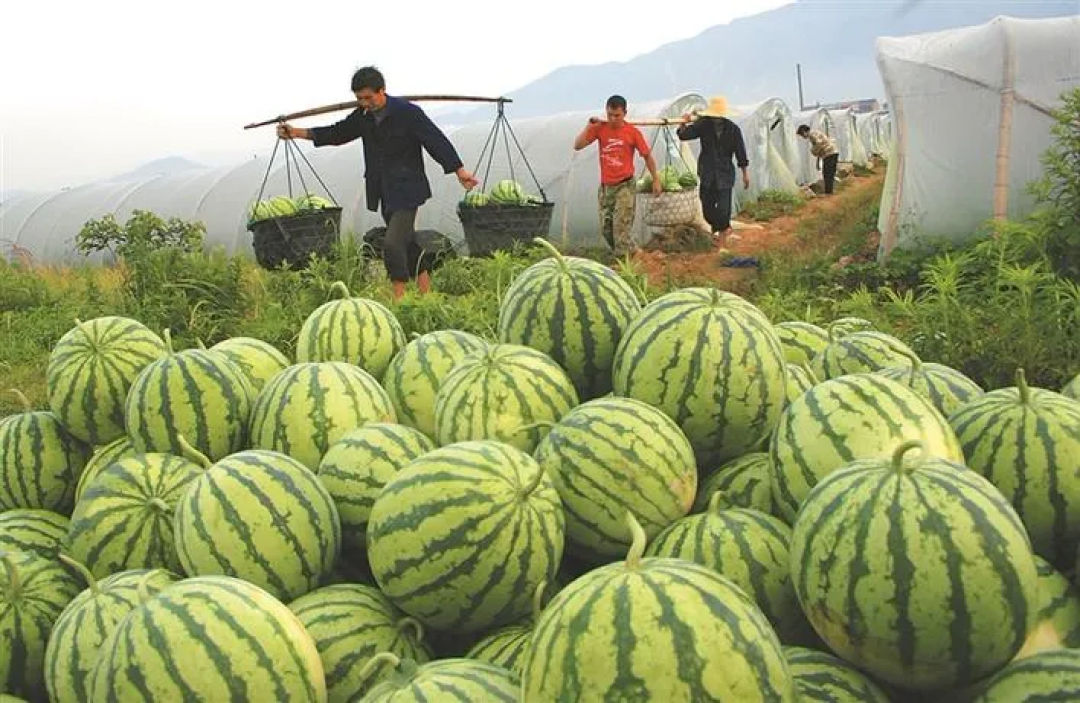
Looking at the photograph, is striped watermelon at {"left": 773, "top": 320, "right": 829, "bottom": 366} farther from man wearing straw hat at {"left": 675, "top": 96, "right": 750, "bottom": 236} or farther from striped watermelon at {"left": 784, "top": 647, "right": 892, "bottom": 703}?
man wearing straw hat at {"left": 675, "top": 96, "right": 750, "bottom": 236}

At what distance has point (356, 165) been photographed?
634 inches

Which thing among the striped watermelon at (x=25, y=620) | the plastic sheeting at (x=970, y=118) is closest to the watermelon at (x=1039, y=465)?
the striped watermelon at (x=25, y=620)

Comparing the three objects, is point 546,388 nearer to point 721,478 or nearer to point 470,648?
point 721,478

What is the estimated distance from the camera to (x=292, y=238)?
8.69 m

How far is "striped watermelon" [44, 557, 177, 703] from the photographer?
5.62 feet

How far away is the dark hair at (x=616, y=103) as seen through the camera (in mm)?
12234

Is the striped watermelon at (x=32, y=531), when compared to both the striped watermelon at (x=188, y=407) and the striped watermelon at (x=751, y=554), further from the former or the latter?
the striped watermelon at (x=751, y=554)

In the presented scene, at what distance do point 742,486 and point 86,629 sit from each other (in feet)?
4.24

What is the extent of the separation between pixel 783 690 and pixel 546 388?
986mm

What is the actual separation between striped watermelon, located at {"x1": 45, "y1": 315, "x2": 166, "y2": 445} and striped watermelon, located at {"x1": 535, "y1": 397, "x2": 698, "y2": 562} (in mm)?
1333

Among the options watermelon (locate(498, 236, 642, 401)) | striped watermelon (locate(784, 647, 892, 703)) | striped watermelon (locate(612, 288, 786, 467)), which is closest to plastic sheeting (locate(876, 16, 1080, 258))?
watermelon (locate(498, 236, 642, 401))

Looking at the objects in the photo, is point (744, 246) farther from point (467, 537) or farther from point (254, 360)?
point (467, 537)

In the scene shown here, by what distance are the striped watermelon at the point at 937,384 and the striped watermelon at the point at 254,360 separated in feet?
5.25

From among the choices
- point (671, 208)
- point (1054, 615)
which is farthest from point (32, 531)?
point (671, 208)
